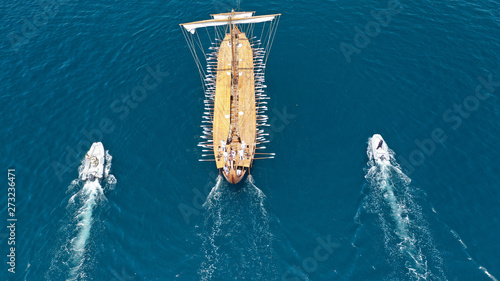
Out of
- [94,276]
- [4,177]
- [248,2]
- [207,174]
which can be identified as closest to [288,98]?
[207,174]

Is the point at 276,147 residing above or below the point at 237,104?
below

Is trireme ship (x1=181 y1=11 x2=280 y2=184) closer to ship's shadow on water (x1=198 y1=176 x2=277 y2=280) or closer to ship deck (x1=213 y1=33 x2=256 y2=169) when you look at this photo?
ship deck (x1=213 y1=33 x2=256 y2=169)

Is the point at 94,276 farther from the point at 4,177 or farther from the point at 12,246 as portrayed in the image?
the point at 4,177

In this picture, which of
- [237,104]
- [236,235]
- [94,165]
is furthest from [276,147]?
[94,165]

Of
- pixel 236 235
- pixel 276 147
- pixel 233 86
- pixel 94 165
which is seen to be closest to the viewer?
pixel 236 235

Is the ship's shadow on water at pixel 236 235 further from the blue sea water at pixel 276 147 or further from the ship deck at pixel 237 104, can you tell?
the ship deck at pixel 237 104

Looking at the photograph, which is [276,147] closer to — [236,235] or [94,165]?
[236,235]
